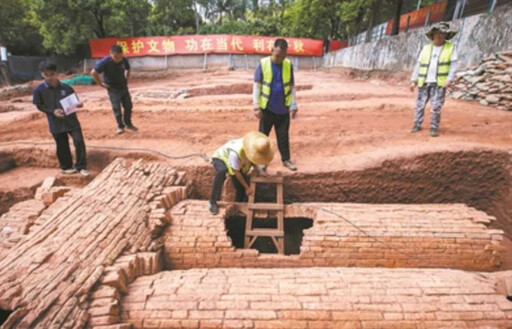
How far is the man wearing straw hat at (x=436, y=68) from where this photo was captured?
4082 millimetres

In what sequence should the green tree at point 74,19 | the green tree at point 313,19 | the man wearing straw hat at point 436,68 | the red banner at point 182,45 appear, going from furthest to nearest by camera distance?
the green tree at point 313,19, the red banner at point 182,45, the green tree at point 74,19, the man wearing straw hat at point 436,68

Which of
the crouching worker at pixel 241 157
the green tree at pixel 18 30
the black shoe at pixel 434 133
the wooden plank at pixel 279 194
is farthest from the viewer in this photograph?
the green tree at pixel 18 30

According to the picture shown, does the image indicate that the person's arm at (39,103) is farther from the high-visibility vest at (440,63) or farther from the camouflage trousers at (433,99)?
the camouflage trousers at (433,99)

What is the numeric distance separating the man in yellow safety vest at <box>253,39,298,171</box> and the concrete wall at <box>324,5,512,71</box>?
21.5 feet

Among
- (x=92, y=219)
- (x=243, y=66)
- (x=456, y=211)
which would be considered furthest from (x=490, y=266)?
(x=243, y=66)

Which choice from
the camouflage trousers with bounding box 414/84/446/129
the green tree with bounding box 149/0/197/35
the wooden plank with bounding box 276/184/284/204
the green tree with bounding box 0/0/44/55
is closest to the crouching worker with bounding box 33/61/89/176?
the wooden plank with bounding box 276/184/284/204

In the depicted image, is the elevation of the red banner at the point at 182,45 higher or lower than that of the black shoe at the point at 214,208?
higher

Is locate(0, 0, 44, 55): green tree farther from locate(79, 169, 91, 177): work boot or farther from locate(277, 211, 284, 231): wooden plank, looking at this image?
locate(277, 211, 284, 231): wooden plank

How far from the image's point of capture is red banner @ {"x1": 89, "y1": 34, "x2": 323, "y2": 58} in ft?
59.3

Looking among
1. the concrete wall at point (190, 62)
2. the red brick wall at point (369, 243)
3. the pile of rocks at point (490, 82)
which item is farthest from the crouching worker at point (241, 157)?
the concrete wall at point (190, 62)

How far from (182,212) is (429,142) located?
3851 millimetres

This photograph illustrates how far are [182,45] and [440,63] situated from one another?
56.8 feet

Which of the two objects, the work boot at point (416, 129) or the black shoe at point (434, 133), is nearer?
the black shoe at point (434, 133)

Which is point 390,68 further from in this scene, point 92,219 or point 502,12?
point 92,219
